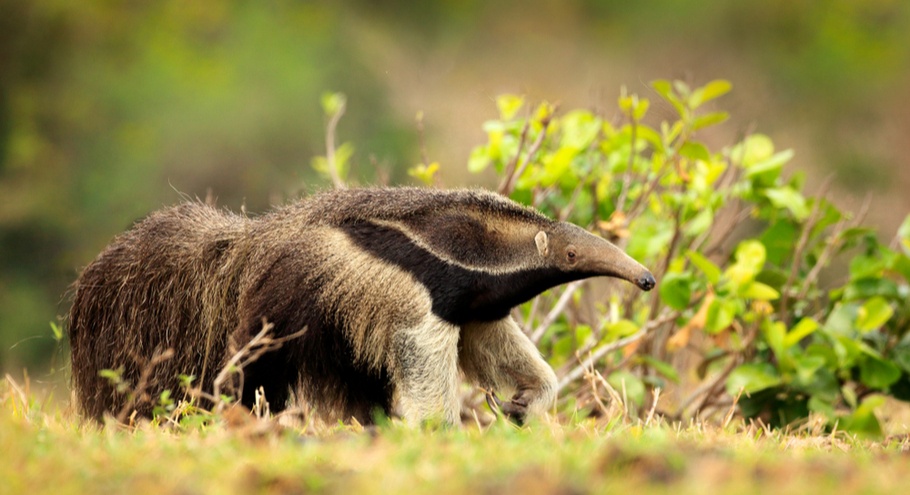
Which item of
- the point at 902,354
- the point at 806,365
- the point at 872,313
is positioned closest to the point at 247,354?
the point at 806,365

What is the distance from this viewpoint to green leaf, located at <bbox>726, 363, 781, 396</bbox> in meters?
7.18

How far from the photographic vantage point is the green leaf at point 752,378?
7.18m

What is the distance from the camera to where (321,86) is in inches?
865

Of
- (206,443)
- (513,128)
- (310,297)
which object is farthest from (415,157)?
(206,443)

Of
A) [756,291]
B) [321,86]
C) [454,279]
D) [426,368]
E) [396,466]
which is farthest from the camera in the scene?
[321,86]

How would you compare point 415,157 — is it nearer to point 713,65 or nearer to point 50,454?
point 713,65

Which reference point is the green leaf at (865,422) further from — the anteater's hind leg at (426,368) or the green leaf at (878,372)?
the anteater's hind leg at (426,368)

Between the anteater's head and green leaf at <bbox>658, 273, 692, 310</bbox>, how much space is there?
47.7 inches

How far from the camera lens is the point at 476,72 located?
21812 mm

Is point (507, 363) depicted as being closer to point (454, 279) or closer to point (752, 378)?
point (454, 279)

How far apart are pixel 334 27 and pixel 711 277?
60.4 ft

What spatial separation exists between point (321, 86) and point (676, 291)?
15.7m

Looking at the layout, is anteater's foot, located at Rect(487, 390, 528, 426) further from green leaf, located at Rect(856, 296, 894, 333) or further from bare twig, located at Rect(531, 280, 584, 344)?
green leaf, located at Rect(856, 296, 894, 333)

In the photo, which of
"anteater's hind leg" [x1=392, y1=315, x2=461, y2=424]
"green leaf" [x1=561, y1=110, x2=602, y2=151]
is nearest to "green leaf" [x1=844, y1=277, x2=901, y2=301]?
"green leaf" [x1=561, y1=110, x2=602, y2=151]
